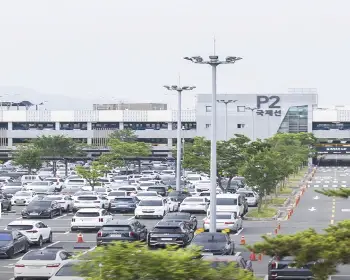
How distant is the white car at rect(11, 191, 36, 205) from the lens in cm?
5962

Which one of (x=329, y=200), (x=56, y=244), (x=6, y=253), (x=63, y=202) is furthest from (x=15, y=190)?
(x=6, y=253)

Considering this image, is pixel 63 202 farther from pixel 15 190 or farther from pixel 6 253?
pixel 6 253

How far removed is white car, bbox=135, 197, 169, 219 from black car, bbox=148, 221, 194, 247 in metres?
13.9

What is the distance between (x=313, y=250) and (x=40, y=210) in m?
36.2

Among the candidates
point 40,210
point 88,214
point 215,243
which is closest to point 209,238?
point 215,243

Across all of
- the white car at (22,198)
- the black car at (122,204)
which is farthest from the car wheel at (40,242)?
the white car at (22,198)

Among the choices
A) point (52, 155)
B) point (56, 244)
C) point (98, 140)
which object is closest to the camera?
point (56, 244)

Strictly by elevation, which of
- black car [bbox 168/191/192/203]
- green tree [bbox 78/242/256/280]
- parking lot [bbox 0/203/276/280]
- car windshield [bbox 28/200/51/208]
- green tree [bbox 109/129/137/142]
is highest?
green tree [bbox 109/129/137/142]

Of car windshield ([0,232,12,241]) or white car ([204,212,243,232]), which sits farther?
white car ([204,212,243,232])

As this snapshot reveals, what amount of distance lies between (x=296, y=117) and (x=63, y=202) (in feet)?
252

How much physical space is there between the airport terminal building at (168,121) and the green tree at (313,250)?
108 m

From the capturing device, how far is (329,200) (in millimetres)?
63781

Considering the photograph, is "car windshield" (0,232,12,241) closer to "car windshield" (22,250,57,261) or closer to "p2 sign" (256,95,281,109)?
"car windshield" (22,250,57,261)

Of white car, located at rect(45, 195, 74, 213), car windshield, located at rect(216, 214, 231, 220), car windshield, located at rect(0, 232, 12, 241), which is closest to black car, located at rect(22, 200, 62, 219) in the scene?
white car, located at rect(45, 195, 74, 213)
